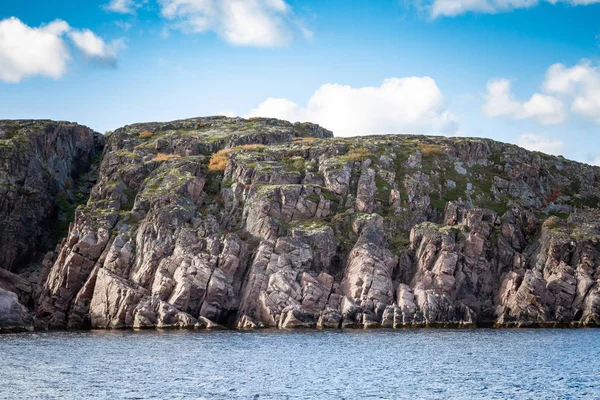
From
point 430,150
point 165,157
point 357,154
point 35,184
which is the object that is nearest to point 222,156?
point 165,157

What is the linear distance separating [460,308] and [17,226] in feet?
276

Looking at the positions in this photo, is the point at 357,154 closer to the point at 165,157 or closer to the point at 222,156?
the point at 222,156

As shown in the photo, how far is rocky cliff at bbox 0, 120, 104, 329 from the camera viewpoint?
132 m

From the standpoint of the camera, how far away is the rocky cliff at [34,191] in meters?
132

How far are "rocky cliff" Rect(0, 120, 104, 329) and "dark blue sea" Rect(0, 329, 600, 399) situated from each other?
3883 centimetres

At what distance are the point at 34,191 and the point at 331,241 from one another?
63990 mm

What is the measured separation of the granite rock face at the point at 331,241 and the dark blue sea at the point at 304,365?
9904mm

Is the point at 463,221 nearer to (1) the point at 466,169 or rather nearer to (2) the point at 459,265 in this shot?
(2) the point at 459,265

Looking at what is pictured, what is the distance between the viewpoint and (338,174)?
134875 mm

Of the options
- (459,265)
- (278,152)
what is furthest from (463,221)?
(278,152)

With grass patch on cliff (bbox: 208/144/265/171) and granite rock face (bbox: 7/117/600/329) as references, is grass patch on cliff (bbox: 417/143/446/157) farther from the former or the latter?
grass patch on cliff (bbox: 208/144/265/171)

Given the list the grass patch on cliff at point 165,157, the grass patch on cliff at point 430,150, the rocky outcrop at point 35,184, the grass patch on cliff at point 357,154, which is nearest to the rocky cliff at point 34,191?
the rocky outcrop at point 35,184

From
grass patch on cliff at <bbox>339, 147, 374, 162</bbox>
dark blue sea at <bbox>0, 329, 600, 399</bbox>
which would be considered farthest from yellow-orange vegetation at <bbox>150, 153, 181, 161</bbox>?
dark blue sea at <bbox>0, 329, 600, 399</bbox>

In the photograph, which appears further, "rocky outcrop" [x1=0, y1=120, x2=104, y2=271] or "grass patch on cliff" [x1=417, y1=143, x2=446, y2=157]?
"grass patch on cliff" [x1=417, y1=143, x2=446, y2=157]
